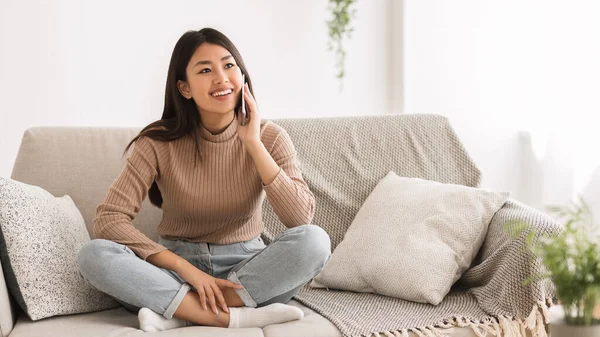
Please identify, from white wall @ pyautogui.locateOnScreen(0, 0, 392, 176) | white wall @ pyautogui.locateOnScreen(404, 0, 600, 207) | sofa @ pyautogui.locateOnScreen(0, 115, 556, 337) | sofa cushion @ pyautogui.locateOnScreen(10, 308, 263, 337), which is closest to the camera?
sofa cushion @ pyautogui.locateOnScreen(10, 308, 263, 337)

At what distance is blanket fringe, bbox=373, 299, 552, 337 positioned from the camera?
1.80 metres

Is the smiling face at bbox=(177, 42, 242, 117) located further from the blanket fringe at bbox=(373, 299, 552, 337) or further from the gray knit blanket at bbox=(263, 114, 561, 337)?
the blanket fringe at bbox=(373, 299, 552, 337)

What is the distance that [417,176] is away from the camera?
7.97 feet

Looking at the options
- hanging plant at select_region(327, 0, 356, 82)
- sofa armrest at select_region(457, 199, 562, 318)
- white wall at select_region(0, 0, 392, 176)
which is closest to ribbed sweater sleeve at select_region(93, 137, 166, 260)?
sofa armrest at select_region(457, 199, 562, 318)

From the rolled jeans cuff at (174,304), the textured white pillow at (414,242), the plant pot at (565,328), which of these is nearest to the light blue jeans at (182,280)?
the rolled jeans cuff at (174,304)

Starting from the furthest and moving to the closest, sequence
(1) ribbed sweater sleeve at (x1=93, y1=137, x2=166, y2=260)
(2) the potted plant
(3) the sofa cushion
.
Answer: (1) ribbed sweater sleeve at (x1=93, y1=137, x2=166, y2=260) → (3) the sofa cushion → (2) the potted plant

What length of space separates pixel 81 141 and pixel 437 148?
113cm

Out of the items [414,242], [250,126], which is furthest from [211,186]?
[414,242]

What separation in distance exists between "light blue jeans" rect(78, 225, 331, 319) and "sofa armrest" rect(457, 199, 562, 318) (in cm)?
45

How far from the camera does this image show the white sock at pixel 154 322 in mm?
1744

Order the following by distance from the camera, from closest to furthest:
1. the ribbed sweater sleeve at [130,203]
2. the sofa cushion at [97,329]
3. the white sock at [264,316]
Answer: the sofa cushion at [97,329] < the white sock at [264,316] < the ribbed sweater sleeve at [130,203]

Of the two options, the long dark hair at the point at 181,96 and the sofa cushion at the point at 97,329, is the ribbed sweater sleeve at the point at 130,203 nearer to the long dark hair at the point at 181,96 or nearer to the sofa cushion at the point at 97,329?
the long dark hair at the point at 181,96

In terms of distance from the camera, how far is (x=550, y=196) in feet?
11.1

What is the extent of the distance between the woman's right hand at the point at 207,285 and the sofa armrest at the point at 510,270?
0.66 m
